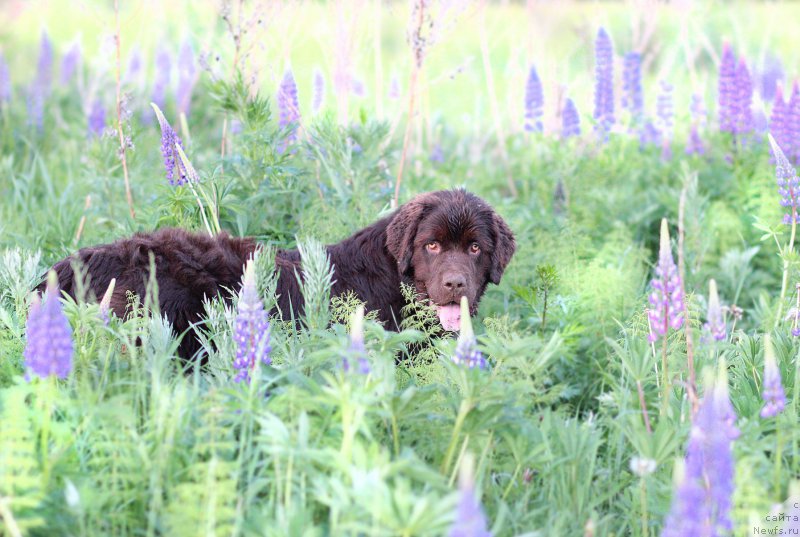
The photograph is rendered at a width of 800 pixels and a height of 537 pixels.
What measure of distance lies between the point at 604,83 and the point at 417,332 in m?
5.11

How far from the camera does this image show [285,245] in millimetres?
5898

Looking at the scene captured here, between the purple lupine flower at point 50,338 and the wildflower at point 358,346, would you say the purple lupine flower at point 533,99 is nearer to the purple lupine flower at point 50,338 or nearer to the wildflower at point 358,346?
the wildflower at point 358,346

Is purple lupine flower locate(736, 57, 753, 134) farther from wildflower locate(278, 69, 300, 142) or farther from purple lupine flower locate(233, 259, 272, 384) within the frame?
purple lupine flower locate(233, 259, 272, 384)

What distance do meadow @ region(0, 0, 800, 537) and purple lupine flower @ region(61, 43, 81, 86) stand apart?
0.61 m

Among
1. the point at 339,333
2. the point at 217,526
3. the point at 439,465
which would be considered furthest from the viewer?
the point at 339,333

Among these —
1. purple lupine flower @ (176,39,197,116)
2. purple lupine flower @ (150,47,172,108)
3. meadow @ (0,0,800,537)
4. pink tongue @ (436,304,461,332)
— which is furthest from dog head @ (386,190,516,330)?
purple lupine flower @ (150,47,172,108)

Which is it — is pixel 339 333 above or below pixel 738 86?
below

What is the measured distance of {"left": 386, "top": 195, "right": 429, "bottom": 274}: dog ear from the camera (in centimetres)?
529

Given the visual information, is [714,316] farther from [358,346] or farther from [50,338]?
[50,338]

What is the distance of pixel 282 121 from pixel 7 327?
11.4ft

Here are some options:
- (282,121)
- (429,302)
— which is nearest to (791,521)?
(429,302)

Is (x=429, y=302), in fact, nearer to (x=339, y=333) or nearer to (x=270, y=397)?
(x=339, y=333)

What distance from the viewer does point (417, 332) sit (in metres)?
3.49

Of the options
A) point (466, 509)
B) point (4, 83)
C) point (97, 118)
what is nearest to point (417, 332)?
point (466, 509)
